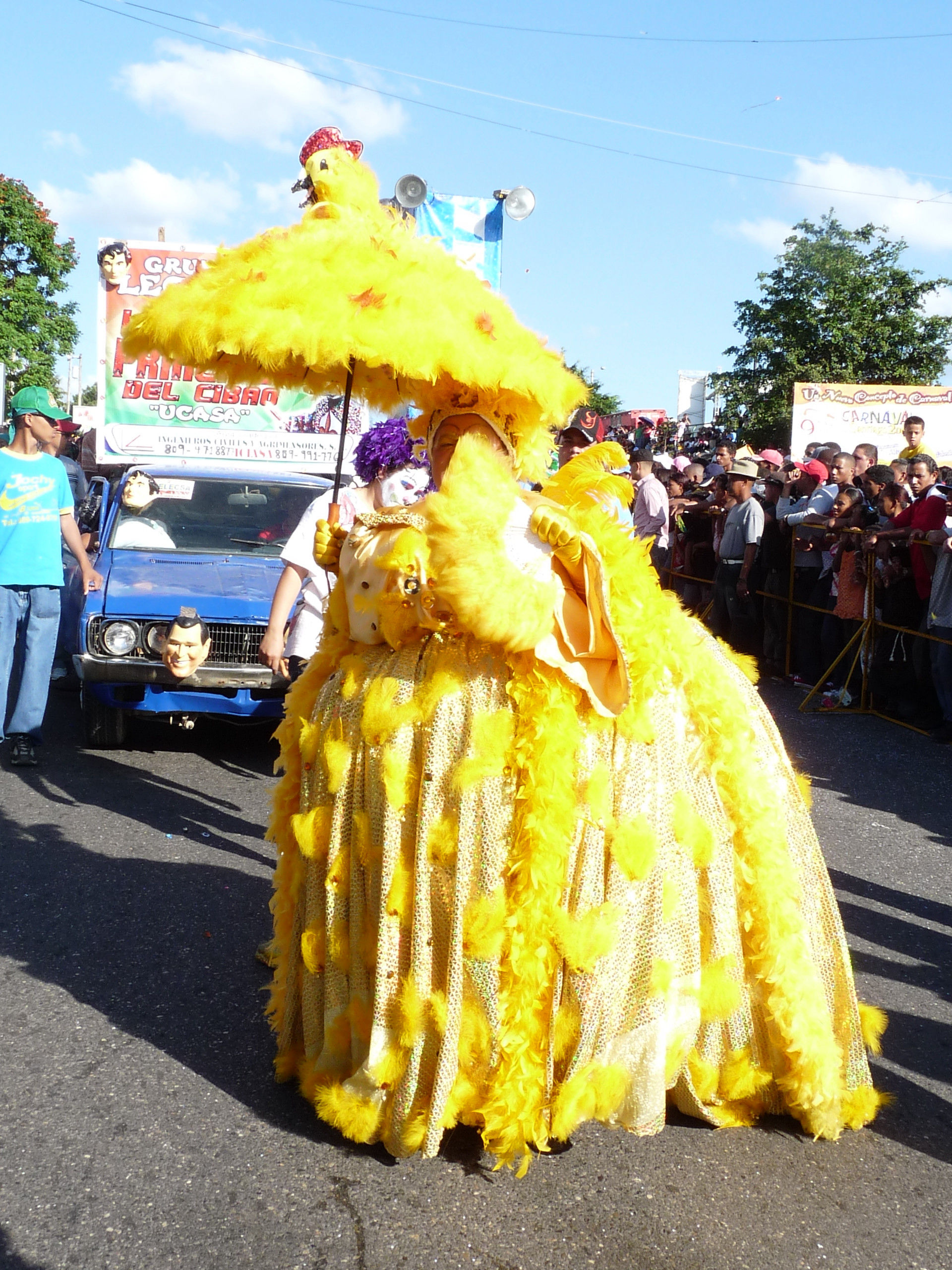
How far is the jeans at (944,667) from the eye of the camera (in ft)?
26.5

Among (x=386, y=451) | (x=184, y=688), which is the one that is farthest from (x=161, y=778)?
(x=386, y=451)

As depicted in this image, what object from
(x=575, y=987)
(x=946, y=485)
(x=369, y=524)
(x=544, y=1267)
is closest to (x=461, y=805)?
(x=575, y=987)

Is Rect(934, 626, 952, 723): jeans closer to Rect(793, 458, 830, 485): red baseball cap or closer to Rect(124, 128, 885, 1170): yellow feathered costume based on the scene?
Rect(793, 458, 830, 485): red baseball cap

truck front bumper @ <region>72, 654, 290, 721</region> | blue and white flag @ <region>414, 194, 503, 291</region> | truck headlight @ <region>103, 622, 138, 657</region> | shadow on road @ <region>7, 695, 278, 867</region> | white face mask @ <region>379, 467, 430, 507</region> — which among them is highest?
blue and white flag @ <region>414, 194, 503, 291</region>

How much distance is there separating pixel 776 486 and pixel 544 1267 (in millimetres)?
9537

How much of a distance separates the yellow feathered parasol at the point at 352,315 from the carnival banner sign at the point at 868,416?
1472 centimetres

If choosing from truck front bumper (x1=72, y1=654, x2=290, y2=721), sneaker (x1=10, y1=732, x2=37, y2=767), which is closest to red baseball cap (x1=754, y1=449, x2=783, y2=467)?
truck front bumper (x1=72, y1=654, x2=290, y2=721)

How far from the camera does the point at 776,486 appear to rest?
11.1 m

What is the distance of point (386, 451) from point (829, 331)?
36.8 m

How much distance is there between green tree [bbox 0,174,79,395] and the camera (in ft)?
155

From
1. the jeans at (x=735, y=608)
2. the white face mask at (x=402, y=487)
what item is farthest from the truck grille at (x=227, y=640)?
the jeans at (x=735, y=608)

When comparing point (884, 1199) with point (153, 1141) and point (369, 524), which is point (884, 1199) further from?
point (369, 524)

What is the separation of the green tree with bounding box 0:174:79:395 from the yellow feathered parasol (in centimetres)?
4794

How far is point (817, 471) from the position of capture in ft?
37.0
